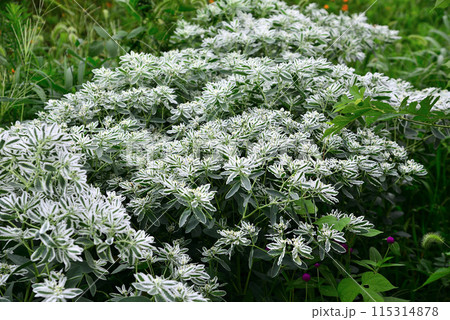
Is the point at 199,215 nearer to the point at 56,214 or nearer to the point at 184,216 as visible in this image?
the point at 184,216

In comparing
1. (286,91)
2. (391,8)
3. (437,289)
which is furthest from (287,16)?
(391,8)

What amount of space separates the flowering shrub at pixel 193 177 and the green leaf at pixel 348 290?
0.13 m

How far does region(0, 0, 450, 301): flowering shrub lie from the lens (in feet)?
4.28

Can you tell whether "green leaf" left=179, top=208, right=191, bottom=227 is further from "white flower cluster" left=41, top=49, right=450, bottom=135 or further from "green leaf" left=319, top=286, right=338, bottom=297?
"green leaf" left=319, top=286, right=338, bottom=297

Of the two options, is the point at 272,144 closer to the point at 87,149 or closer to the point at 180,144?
the point at 180,144

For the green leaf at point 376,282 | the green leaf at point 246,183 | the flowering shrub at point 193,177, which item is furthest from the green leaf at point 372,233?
the green leaf at point 246,183

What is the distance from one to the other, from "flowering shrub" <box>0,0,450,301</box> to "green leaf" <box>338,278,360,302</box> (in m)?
0.13

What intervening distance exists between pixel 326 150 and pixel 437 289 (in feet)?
3.39

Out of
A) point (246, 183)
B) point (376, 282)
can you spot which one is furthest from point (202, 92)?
point (376, 282)

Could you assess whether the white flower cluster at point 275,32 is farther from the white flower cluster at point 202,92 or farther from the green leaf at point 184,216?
Answer: the green leaf at point 184,216

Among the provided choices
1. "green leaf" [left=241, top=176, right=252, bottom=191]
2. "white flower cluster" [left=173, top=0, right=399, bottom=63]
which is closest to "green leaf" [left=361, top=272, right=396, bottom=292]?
"green leaf" [left=241, top=176, right=252, bottom=191]

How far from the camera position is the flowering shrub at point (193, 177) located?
51.3 inches
